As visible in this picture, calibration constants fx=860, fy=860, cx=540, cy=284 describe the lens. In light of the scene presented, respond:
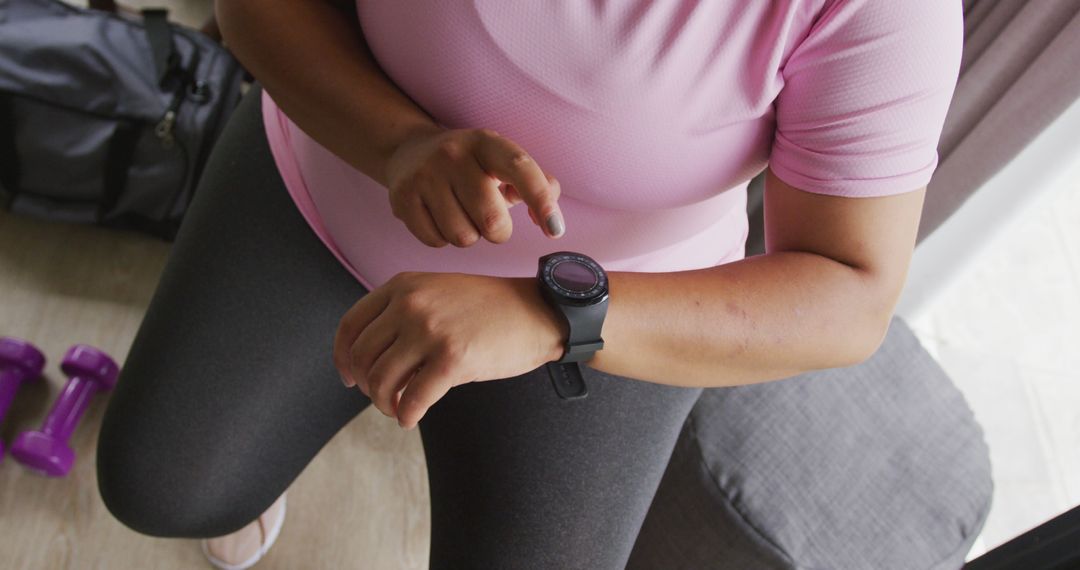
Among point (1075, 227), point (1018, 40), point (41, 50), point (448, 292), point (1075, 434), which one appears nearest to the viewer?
point (448, 292)

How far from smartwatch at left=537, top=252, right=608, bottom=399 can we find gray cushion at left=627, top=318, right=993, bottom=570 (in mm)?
514

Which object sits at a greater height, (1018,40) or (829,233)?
(1018,40)

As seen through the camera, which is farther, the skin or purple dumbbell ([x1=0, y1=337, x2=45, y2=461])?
purple dumbbell ([x1=0, y1=337, x2=45, y2=461])

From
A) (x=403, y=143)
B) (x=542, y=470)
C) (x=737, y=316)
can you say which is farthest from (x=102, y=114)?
(x=737, y=316)

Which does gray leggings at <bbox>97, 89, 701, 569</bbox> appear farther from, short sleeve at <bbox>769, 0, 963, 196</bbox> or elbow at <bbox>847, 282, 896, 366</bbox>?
short sleeve at <bbox>769, 0, 963, 196</bbox>

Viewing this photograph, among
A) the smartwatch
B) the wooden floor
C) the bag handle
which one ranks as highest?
the smartwatch

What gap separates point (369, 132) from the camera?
2.80 ft

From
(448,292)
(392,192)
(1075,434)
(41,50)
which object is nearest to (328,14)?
(392,192)

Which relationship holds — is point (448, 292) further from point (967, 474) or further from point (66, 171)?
point (66, 171)

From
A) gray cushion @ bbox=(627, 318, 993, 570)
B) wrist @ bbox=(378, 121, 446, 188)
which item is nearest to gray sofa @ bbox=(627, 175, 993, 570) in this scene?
gray cushion @ bbox=(627, 318, 993, 570)

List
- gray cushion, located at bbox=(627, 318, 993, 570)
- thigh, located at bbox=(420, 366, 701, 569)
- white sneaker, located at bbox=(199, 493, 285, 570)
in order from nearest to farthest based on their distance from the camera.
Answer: thigh, located at bbox=(420, 366, 701, 569)
gray cushion, located at bbox=(627, 318, 993, 570)
white sneaker, located at bbox=(199, 493, 285, 570)

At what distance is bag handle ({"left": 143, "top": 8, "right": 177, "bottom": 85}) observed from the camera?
5.26ft

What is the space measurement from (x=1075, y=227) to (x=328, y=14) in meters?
2.17

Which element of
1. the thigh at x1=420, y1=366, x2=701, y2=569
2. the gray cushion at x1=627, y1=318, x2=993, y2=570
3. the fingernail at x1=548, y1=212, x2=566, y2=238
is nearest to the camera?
the fingernail at x1=548, y1=212, x2=566, y2=238
